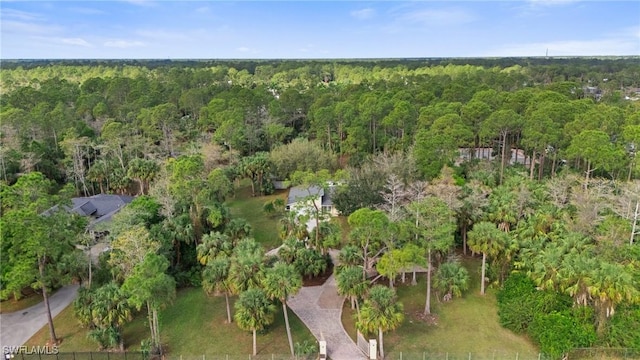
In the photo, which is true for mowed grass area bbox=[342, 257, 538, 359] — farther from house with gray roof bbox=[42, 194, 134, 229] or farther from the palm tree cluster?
house with gray roof bbox=[42, 194, 134, 229]

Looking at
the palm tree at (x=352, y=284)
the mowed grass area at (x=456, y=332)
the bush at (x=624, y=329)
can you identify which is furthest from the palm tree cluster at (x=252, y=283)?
the bush at (x=624, y=329)

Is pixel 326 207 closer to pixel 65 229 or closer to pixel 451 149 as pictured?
pixel 451 149

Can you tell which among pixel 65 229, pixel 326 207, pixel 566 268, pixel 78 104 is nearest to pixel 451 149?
pixel 326 207

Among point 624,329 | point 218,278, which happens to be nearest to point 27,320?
point 218,278

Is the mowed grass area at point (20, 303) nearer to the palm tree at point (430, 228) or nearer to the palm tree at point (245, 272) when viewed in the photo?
the palm tree at point (245, 272)

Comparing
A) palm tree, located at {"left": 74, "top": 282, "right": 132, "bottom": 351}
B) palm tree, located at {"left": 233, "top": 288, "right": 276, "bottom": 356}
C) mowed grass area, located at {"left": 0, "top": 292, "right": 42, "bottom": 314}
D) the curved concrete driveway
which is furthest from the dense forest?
the curved concrete driveway
